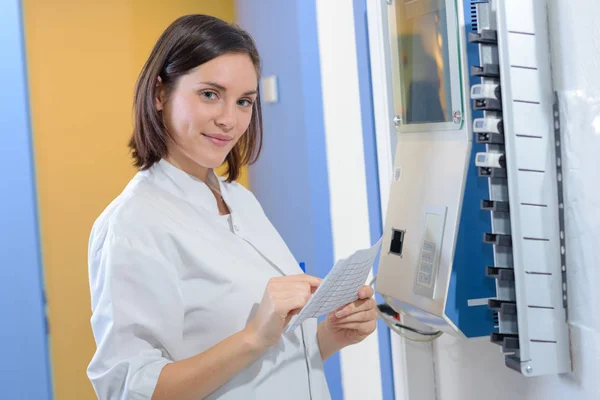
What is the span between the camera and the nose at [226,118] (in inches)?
44.9

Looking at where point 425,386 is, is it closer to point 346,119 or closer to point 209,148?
point 346,119

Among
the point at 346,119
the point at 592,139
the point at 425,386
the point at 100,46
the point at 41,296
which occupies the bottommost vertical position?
the point at 425,386

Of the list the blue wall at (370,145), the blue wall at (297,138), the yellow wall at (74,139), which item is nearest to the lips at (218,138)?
the blue wall at (370,145)

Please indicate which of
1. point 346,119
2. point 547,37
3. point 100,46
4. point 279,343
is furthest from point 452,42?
point 100,46

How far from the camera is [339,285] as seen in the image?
1.04 meters

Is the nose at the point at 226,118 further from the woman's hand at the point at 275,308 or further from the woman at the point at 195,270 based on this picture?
the woman's hand at the point at 275,308

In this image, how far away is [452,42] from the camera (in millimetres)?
1281

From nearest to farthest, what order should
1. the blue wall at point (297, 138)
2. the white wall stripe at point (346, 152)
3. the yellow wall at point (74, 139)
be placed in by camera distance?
the white wall stripe at point (346, 152)
the blue wall at point (297, 138)
the yellow wall at point (74, 139)

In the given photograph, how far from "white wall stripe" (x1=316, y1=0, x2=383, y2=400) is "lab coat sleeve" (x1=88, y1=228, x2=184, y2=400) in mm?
1110

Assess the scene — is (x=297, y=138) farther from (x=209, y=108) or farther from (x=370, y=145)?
(x=209, y=108)

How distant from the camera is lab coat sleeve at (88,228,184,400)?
39.0 inches

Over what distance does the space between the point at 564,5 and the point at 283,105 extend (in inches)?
57.5

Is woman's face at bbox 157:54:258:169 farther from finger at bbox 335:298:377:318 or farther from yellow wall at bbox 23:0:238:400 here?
yellow wall at bbox 23:0:238:400

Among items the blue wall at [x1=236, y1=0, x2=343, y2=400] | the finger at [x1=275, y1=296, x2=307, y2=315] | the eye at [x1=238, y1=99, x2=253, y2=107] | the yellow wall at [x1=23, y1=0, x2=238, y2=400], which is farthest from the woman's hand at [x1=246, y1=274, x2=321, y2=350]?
the yellow wall at [x1=23, y1=0, x2=238, y2=400]
